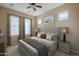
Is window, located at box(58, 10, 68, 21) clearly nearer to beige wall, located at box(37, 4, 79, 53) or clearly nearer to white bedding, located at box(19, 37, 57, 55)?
beige wall, located at box(37, 4, 79, 53)

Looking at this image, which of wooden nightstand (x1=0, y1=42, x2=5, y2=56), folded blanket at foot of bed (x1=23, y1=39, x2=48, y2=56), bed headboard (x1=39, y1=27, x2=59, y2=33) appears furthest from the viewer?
bed headboard (x1=39, y1=27, x2=59, y2=33)

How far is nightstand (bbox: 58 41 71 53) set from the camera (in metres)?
1.84

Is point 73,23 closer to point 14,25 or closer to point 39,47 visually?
point 39,47

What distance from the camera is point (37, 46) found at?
65.9 inches

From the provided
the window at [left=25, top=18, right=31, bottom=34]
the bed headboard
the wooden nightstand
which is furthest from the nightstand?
A: the wooden nightstand

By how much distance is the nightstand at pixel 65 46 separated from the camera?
184 cm

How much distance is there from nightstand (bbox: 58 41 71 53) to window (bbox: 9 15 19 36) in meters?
1.03

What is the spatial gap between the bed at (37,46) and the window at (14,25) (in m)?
0.25

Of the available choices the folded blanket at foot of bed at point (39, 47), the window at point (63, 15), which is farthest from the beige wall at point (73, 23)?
the folded blanket at foot of bed at point (39, 47)

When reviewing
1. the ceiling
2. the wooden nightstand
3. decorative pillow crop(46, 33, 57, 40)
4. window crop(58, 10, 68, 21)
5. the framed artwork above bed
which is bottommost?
the wooden nightstand

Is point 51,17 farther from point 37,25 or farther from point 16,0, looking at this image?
point 16,0

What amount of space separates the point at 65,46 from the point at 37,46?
0.67m

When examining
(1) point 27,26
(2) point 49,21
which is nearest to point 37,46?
(1) point 27,26

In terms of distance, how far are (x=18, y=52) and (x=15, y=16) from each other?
80cm
